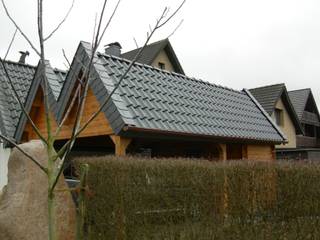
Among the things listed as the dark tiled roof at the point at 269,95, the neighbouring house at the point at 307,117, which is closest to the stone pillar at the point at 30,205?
the dark tiled roof at the point at 269,95

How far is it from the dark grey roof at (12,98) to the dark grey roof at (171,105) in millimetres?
3971

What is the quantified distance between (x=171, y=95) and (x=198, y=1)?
9.00 meters

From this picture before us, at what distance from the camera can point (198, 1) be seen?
4.04 meters

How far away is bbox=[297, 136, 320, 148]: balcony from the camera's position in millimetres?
38000

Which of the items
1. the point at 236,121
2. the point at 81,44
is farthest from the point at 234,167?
the point at 236,121

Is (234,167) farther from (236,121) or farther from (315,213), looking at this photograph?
(236,121)

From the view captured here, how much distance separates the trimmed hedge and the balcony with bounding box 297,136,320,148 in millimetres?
32514

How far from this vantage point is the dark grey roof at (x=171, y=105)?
1035 cm

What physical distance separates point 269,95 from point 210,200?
27106 mm

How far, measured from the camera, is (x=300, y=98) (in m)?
40.8

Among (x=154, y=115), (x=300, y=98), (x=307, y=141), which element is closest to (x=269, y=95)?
(x=307, y=141)

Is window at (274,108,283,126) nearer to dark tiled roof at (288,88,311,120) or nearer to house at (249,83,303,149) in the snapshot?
house at (249,83,303,149)

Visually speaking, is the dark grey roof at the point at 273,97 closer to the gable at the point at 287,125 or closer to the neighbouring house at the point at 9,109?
the gable at the point at 287,125

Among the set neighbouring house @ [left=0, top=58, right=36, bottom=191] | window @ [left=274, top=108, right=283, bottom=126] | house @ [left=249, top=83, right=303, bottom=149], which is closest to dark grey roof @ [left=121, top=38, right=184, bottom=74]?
house @ [left=249, top=83, right=303, bottom=149]
